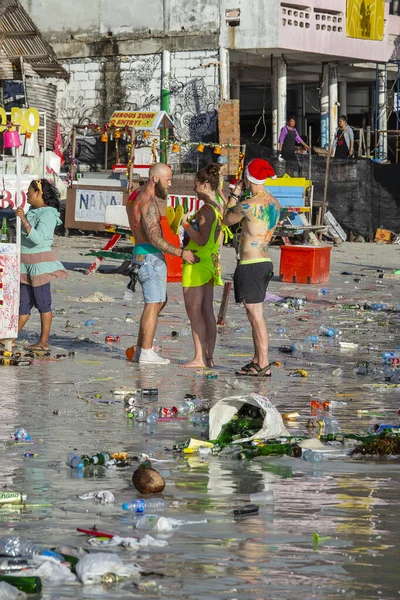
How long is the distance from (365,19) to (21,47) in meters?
10.5

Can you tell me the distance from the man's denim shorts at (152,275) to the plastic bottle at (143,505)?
520cm

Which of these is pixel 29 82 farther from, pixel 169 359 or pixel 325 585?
pixel 325 585

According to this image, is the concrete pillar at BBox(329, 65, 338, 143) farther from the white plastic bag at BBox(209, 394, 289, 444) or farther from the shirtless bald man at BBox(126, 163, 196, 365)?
the white plastic bag at BBox(209, 394, 289, 444)

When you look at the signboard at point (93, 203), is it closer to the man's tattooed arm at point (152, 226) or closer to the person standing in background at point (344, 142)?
the person standing in background at point (344, 142)

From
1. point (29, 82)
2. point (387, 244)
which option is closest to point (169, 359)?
point (387, 244)

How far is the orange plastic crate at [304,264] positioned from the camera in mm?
19641

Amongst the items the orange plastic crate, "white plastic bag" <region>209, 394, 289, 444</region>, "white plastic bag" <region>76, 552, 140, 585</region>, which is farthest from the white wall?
"white plastic bag" <region>76, 552, 140, 585</region>

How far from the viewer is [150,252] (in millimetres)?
11383

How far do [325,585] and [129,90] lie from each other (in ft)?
97.0

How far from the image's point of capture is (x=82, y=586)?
16.3ft

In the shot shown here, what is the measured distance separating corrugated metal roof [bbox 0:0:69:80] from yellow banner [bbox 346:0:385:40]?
28.5ft

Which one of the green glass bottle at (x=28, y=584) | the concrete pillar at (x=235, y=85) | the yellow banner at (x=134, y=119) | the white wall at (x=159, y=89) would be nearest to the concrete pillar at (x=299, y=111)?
the concrete pillar at (x=235, y=85)

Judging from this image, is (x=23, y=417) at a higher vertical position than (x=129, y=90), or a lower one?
lower

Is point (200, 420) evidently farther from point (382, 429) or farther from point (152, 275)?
point (152, 275)
